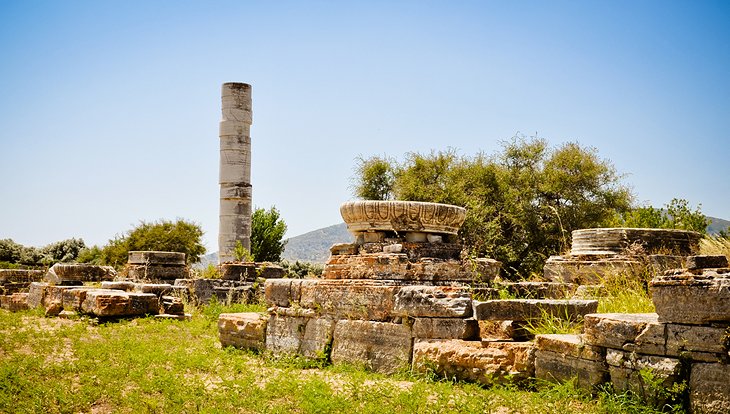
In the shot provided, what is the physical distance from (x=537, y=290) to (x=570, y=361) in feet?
11.6

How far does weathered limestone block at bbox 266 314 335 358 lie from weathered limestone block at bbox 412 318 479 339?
4.19ft

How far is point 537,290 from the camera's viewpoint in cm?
915

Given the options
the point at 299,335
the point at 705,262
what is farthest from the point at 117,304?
the point at 705,262

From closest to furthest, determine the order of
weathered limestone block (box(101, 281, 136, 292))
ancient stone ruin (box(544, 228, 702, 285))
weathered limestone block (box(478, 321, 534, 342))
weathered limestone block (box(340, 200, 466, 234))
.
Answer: weathered limestone block (box(478, 321, 534, 342))
weathered limestone block (box(340, 200, 466, 234))
ancient stone ruin (box(544, 228, 702, 285))
weathered limestone block (box(101, 281, 136, 292))

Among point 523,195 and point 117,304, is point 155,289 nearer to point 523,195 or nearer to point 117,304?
point 117,304

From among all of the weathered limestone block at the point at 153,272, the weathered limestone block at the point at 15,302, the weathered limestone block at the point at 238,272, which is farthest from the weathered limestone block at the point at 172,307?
the weathered limestone block at the point at 153,272

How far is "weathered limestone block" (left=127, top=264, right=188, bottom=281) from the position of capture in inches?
654

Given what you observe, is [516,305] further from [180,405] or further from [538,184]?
[538,184]

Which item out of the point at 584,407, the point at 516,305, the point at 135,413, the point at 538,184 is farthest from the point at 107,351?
the point at 538,184

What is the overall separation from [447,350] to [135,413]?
287 cm

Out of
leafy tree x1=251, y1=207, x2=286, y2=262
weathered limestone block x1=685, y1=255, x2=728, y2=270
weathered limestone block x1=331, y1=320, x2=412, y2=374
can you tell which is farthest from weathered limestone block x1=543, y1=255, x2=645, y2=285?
leafy tree x1=251, y1=207, x2=286, y2=262

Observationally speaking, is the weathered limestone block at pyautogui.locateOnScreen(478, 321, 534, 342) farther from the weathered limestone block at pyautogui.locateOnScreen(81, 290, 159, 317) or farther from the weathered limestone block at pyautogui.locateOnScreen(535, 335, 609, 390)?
the weathered limestone block at pyautogui.locateOnScreen(81, 290, 159, 317)

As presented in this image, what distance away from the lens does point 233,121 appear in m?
23.0

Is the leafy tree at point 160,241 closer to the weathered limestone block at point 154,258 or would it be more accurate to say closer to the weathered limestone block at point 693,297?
the weathered limestone block at point 154,258
